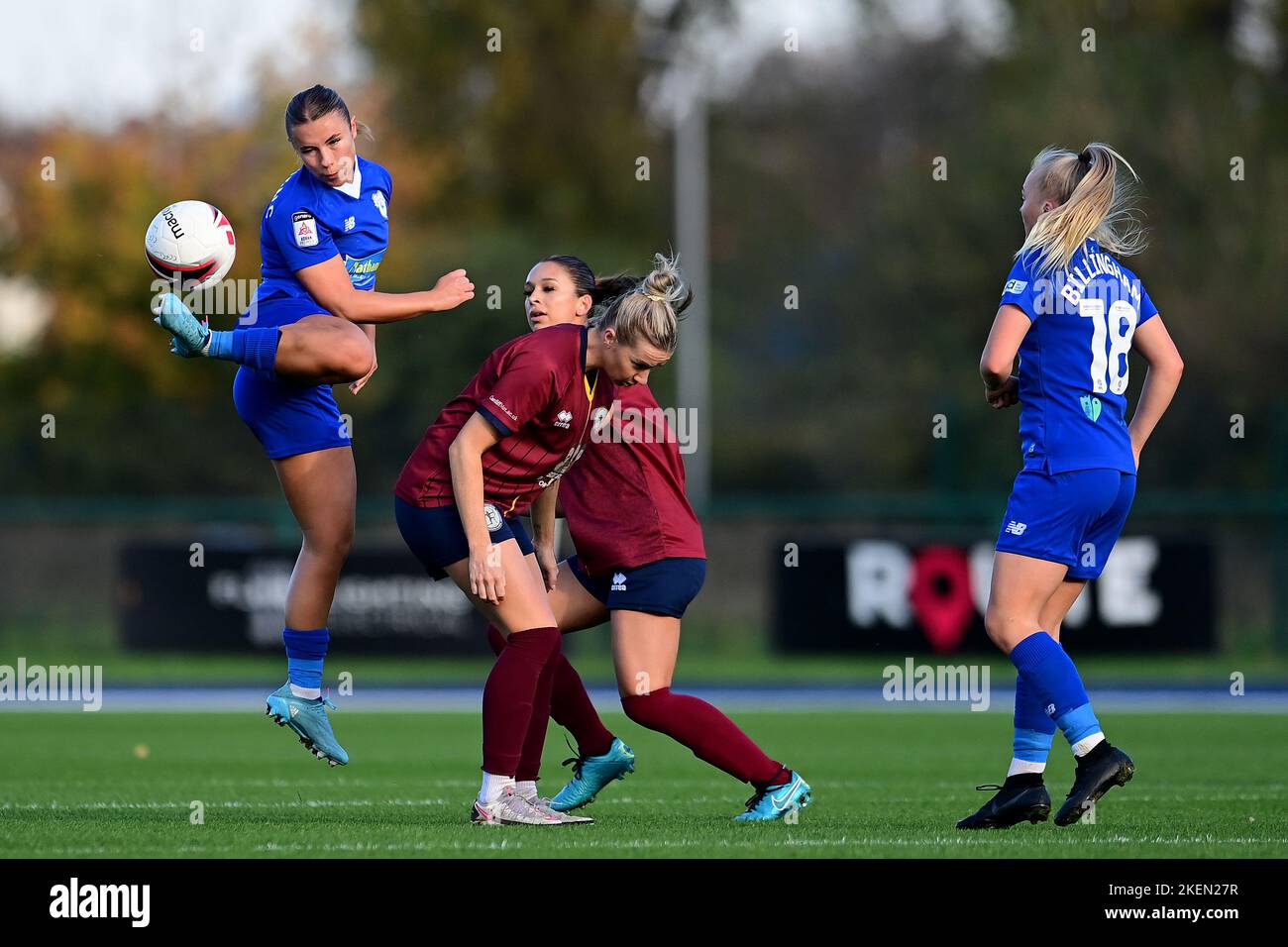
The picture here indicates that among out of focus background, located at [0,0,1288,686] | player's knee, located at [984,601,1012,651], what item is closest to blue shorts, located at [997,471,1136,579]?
player's knee, located at [984,601,1012,651]

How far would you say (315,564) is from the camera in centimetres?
732

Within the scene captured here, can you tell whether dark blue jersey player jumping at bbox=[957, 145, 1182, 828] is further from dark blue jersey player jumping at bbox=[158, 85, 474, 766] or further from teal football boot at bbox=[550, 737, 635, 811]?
dark blue jersey player jumping at bbox=[158, 85, 474, 766]

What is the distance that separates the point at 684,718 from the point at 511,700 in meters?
0.67

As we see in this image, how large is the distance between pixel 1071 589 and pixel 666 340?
1778 mm

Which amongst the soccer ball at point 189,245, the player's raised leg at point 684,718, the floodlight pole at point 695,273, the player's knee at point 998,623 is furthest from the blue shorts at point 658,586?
the floodlight pole at point 695,273

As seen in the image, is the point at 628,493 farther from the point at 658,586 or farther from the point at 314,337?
the point at 314,337

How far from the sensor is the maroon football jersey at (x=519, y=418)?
646cm

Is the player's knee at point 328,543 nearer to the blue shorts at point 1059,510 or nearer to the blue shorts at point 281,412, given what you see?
the blue shorts at point 281,412

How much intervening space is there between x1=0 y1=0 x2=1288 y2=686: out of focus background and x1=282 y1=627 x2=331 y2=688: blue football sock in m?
9.90

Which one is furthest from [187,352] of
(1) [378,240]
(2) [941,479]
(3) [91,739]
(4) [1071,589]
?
(2) [941,479]

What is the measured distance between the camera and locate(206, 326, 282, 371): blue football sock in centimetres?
691

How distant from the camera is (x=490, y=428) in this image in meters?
6.46

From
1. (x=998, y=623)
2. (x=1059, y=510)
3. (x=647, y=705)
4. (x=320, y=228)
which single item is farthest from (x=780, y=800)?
(x=320, y=228)

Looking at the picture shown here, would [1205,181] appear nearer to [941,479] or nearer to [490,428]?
[941,479]
